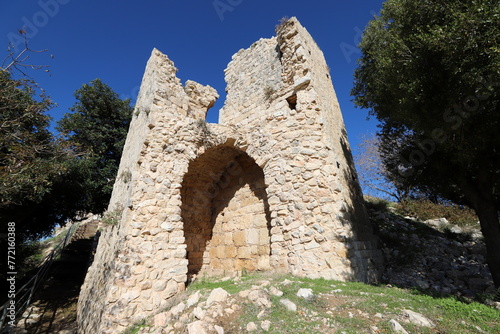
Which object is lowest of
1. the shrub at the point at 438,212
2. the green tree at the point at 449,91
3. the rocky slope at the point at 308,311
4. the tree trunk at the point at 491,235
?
the rocky slope at the point at 308,311

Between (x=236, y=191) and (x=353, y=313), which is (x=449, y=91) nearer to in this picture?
(x=353, y=313)

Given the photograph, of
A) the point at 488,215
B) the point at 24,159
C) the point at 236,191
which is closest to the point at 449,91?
the point at 488,215

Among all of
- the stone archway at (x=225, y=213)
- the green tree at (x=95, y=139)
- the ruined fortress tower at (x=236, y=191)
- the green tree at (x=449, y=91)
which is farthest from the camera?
the green tree at (x=95, y=139)

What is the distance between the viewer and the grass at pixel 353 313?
3175 millimetres

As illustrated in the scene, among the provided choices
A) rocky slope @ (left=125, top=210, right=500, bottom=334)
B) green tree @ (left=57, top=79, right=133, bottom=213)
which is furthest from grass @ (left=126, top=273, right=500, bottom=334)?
green tree @ (left=57, top=79, right=133, bottom=213)

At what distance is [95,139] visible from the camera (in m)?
12.3

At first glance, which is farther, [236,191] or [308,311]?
[236,191]

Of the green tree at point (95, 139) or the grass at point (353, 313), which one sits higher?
the green tree at point (95, 139)

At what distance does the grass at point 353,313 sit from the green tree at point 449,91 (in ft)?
11.6

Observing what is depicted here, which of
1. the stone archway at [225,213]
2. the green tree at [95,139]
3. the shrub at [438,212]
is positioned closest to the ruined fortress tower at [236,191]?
the stone archway at [225,213]

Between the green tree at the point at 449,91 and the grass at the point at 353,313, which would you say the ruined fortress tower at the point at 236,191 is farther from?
the green tree at the point at 449,91

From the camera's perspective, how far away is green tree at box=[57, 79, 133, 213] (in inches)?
428

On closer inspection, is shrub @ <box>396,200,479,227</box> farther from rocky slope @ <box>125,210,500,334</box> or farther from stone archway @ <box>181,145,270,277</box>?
stone archway @ <box>181,145,270,277</box>

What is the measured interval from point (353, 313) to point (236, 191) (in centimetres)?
577
